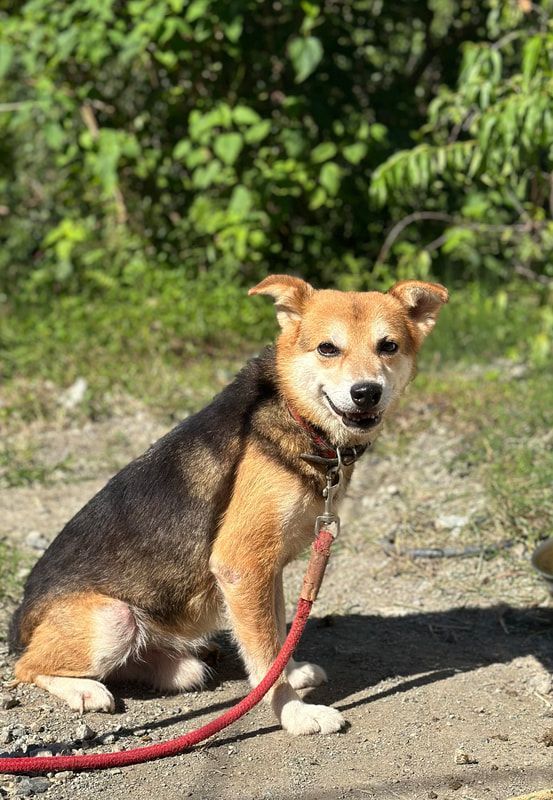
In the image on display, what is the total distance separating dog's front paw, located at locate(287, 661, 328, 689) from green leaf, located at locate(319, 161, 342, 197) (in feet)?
17.4

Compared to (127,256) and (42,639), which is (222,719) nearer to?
(42,639)

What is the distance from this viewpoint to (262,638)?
366 centimetres

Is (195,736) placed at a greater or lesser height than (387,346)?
lesser

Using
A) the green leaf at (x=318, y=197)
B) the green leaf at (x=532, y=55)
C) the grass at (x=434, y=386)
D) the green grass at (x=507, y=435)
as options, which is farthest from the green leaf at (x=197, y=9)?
the green grass at (x=507, y=435)

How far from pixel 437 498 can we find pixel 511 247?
4484 mm

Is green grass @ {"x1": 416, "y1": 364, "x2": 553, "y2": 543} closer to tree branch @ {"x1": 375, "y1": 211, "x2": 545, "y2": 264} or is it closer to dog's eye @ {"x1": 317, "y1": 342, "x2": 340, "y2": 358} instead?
tree branch @ {"x1": 375, "y1": 211, "x2": 545, "y2": 264}

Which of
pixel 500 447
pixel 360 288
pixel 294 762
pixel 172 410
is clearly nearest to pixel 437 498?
pixel 500 447

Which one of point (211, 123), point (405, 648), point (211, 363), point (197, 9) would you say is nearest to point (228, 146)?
point (211, 123)

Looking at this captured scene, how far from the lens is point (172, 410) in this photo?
7.04 metres

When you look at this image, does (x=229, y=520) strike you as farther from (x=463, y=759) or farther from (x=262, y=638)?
(x=463, y=759)

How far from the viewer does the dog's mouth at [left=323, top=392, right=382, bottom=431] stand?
3555 mm

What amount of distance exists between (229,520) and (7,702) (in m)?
1.07

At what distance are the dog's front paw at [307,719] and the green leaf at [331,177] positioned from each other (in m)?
5.64

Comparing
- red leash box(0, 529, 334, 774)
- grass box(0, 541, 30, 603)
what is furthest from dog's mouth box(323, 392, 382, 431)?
grass box(0, 541, 30, 603)
